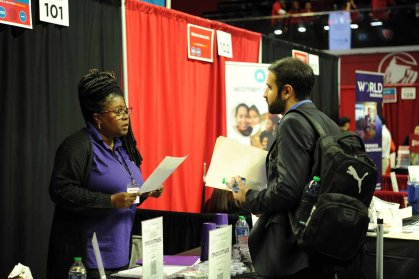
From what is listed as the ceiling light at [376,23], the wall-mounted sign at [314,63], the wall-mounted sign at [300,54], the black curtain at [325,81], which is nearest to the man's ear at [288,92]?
the black curtain at [325,81]

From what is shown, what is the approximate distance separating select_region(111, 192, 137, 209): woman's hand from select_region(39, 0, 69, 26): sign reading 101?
1570mm

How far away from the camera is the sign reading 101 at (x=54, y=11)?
10.8 feet

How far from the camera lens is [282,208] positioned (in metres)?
1.88

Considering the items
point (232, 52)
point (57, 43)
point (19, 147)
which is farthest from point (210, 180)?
point (232, 52)

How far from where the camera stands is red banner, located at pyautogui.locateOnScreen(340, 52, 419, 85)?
12742 mm

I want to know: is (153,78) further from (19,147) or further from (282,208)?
(282,208)

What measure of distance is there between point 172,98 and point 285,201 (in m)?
2.95

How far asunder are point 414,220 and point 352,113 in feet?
28.0

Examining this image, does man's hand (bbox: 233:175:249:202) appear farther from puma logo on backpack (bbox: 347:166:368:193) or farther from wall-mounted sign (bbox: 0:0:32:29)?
wall-mounted sign (bbox: 0:0:32:29)

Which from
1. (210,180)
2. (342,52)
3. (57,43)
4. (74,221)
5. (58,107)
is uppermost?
(342,52)

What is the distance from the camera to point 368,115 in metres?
7.63

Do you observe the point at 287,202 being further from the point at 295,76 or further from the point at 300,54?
the point at 300,54

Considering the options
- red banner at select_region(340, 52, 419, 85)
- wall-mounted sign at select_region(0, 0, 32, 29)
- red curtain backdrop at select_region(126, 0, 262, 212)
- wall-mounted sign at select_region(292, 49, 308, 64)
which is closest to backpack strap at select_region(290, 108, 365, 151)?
wall-mounted sign at select_region(0, 0, 32, 29)

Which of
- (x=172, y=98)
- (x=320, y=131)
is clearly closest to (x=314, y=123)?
(x=320, y=131)
